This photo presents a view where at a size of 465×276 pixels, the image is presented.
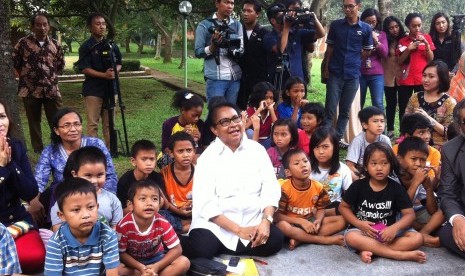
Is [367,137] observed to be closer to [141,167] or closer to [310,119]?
[310,119]

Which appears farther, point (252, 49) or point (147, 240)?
point (252, 49)

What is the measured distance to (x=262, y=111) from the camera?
4.94 meters

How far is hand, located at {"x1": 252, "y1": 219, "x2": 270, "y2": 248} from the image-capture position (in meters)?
3.24

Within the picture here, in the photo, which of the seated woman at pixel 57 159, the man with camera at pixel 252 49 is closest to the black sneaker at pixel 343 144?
the man with camera at pixel 252 49

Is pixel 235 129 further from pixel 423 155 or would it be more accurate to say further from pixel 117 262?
pixel 423 155

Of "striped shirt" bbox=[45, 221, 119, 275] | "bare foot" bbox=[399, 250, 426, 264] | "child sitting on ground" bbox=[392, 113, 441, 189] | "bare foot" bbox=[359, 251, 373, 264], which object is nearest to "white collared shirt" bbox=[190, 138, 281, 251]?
"bare foot" bbox=[359, 251, 373, 264]

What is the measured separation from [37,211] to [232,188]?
134 cm

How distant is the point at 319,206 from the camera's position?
144 inches

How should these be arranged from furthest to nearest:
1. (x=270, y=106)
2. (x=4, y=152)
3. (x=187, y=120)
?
(x=270, y=106) → (x=187, y=120) → (x=4, y=152)

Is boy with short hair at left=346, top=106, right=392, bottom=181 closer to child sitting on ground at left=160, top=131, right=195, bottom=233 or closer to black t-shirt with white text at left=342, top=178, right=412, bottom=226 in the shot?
black t-shirt with white text at left=342, top=178, right=412, bottom=226

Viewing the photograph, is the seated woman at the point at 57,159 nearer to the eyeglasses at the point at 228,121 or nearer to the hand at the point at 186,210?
the hand at the point at 186,210

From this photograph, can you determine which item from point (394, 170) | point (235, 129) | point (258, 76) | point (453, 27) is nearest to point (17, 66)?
point (258, 76)

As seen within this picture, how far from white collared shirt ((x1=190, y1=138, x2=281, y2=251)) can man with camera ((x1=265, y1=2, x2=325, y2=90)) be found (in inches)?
80.0

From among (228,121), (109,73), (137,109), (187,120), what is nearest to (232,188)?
(228,121)
